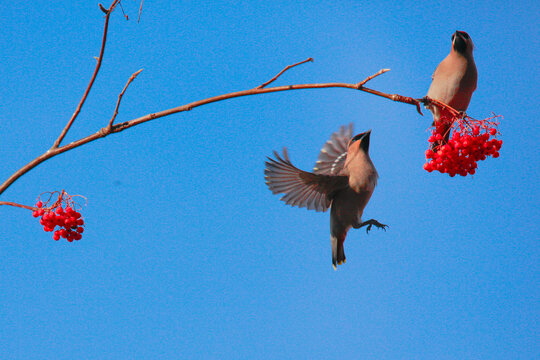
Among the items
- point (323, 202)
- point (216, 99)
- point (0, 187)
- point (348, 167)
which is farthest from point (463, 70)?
point (0, 187)

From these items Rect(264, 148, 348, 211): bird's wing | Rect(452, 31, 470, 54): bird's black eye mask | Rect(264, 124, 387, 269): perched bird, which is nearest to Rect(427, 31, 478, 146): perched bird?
Rect(452, 31, 470, 54): bird's black eye mask

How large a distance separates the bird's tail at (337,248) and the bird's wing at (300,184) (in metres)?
0.33

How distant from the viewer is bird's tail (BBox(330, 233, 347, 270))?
5.49 m

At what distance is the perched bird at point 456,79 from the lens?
16.3ft

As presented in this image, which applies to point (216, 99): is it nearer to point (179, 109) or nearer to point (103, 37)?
point (179, 109)

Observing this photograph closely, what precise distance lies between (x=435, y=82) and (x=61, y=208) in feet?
11.9

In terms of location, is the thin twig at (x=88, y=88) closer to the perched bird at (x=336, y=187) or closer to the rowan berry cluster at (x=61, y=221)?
the rowan berry cluster at (x=61, y=221)

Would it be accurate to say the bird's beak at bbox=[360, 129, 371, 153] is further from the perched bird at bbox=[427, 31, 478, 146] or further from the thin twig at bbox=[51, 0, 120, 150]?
the thin twig at bbox=[51, 0, 120, 150]

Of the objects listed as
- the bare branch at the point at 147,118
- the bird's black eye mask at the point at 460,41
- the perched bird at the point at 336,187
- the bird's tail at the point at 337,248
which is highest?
the bird's black eye mask at the point at 460,41

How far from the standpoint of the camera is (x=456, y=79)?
502 centimetres

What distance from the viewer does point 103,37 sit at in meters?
2.73

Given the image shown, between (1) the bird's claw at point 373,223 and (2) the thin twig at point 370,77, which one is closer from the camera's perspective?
(2) the thin twig at point 370,77

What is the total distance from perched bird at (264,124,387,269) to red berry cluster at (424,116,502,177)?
1319mm

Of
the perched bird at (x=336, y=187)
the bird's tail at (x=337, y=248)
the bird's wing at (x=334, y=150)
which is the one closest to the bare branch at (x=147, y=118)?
the perched bird at (x=336, y=187)
